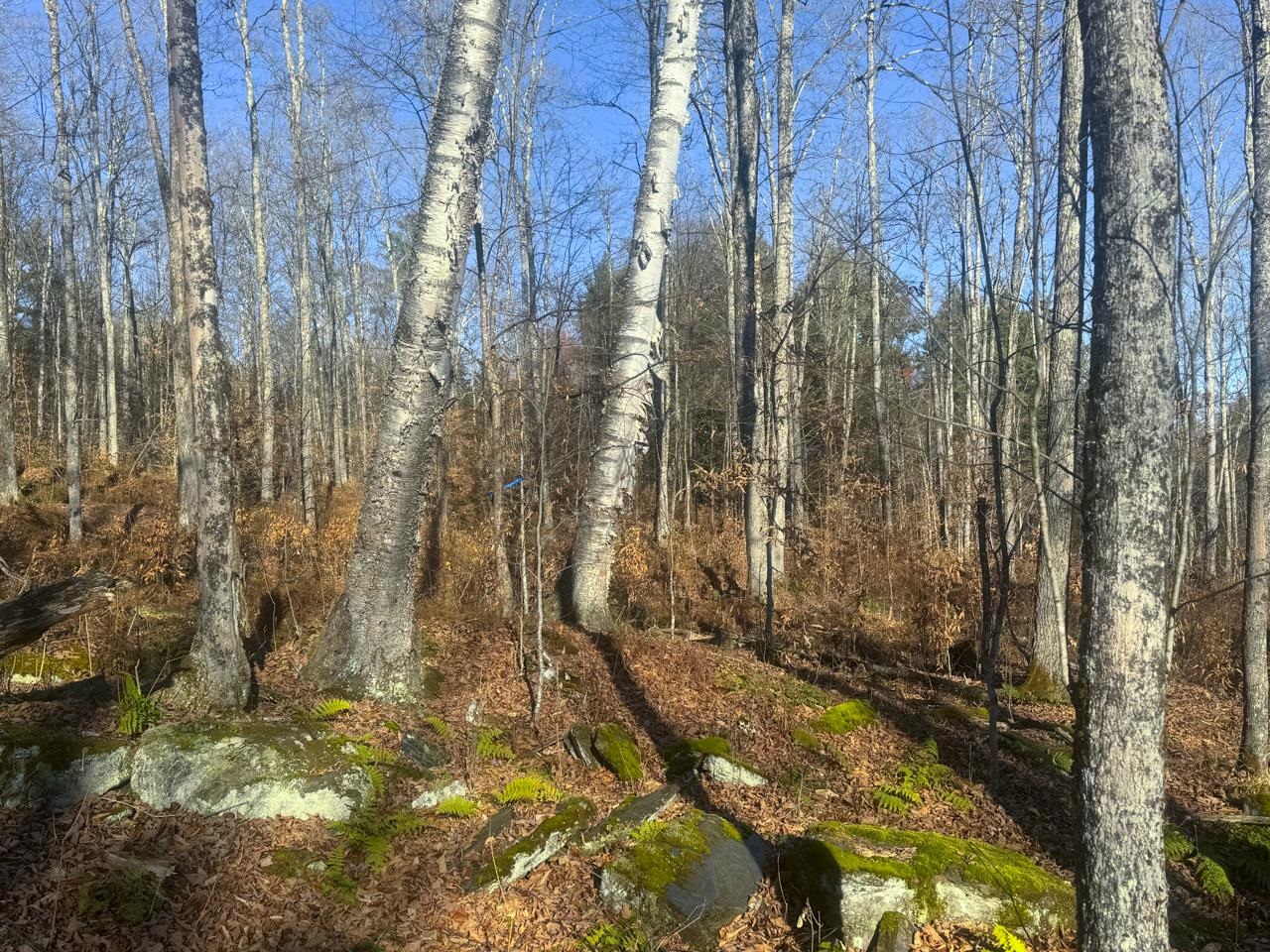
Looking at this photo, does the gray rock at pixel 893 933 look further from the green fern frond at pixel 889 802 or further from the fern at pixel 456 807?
the fern at pixel 456 807

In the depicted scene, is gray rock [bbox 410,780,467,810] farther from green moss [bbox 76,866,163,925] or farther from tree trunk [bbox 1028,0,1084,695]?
tree trunk [bbox 1028,0,1084,695]

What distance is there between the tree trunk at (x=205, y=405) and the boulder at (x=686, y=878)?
3.14 metres

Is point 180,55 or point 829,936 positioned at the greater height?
point 180,55

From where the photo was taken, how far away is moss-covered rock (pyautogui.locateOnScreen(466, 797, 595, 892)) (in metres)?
4.37

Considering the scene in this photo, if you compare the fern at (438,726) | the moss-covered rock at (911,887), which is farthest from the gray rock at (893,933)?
the fern at (438,726)

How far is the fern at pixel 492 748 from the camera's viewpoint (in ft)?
19.4

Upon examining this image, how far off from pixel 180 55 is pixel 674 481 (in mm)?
14409

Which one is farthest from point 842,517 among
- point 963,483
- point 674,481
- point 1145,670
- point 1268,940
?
point 1145,670

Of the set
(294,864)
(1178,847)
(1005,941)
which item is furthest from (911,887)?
(294,864)

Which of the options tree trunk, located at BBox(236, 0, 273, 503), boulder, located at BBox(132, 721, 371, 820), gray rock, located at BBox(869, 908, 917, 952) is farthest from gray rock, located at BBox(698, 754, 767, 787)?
tree trunk, located at BBox(236, 0, 273, 503)

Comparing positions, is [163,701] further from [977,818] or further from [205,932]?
[977,818]

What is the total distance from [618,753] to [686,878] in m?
1.67

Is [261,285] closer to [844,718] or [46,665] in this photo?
[46,665]

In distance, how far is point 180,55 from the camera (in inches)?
230
